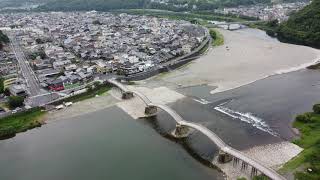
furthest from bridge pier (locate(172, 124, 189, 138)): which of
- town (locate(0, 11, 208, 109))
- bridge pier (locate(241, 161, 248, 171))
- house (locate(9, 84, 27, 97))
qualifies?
house (locate(9, 84, 27, 97))

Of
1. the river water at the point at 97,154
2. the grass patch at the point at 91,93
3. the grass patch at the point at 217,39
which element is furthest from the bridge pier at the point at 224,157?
the grass patch at the point at 217,39

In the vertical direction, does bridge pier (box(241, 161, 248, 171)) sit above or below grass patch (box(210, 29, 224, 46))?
below

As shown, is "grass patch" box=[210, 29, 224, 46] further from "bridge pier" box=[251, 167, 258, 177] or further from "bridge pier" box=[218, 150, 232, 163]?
"bridge pier" box=[251, 167, 258, 177]

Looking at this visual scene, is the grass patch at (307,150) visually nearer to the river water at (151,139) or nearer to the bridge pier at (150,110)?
the river water at (151,139)

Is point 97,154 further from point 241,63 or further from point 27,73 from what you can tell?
point 241,63

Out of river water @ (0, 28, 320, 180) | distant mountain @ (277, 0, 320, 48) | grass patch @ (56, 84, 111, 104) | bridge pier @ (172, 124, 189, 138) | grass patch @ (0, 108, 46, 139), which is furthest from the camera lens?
distant mountain @ (277, 0, 320, 48)

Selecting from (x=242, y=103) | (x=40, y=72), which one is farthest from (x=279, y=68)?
(x=40, y=72)
